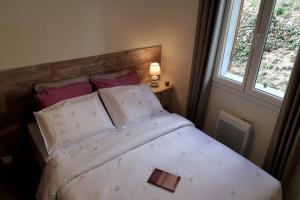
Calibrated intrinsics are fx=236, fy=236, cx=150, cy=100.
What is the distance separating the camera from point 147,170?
1.72 metres

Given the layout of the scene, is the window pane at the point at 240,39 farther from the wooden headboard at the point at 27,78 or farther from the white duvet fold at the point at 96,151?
the wooden headboard at the point at 27,78

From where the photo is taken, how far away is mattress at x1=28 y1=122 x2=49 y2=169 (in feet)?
6.18

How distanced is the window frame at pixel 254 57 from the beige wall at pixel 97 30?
1.26 ft

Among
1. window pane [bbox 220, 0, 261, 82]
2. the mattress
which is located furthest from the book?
window pane [bbox 220, 0, 261, 82]

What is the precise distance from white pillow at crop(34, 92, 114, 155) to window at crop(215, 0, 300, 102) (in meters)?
1.34

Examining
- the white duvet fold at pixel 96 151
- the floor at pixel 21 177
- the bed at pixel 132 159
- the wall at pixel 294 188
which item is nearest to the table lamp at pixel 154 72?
the bed at pixel 132 159

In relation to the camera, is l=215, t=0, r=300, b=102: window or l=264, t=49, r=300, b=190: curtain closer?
l=264, t=49, r=300, b=190: curtain

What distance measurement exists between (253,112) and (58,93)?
1863mm

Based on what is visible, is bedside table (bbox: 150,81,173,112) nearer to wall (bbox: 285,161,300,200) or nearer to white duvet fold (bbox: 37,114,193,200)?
white duvet fold (bbox: 37,114,193,200)

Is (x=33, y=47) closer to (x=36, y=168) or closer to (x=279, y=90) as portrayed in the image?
(x=36, y=168)

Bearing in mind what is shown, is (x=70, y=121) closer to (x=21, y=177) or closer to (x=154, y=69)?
(x=21, y=177)

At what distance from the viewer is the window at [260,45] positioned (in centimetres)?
201

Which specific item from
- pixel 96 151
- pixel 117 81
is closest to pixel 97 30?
pixel 117 81

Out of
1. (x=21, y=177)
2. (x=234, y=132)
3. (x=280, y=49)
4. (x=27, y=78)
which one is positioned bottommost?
(x=21, y=177)
